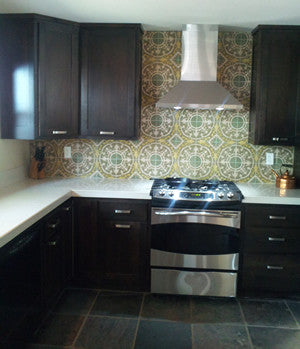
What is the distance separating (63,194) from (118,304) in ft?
3.26

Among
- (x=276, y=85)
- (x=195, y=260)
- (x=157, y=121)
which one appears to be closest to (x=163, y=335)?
(x=195, y=260)

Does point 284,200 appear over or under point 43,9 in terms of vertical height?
under

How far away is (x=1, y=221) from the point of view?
80.0 inches

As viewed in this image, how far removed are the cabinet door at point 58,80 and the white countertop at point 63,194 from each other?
47cm

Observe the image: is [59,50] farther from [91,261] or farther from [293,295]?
[293,295]

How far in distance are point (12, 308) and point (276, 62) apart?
9.17 feet

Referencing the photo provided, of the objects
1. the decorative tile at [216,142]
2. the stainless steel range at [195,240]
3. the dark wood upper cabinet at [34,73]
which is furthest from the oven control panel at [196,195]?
the dark wood upper cabinet at [34,73]

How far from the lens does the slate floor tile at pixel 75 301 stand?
281 centimetres

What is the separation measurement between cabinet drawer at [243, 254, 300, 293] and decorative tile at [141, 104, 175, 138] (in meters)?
1.41

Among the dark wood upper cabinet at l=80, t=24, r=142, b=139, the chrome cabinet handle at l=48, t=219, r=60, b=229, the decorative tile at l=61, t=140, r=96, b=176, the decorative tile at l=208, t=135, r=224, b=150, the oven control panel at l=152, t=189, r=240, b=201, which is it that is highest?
the dark wood upper cabinet at l=80, t=24, r=142, b=139

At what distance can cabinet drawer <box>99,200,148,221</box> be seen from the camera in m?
3.02

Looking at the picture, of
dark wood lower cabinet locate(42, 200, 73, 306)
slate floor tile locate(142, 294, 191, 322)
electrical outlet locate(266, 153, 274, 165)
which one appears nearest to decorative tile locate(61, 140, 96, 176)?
dark wood lower cabinet locate(42, 200, 73, 306)

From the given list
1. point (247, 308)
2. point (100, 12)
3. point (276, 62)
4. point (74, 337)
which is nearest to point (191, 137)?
point (276, 62)

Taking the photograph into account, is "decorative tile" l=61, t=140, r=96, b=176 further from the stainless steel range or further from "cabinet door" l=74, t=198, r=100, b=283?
the stainless steel range
